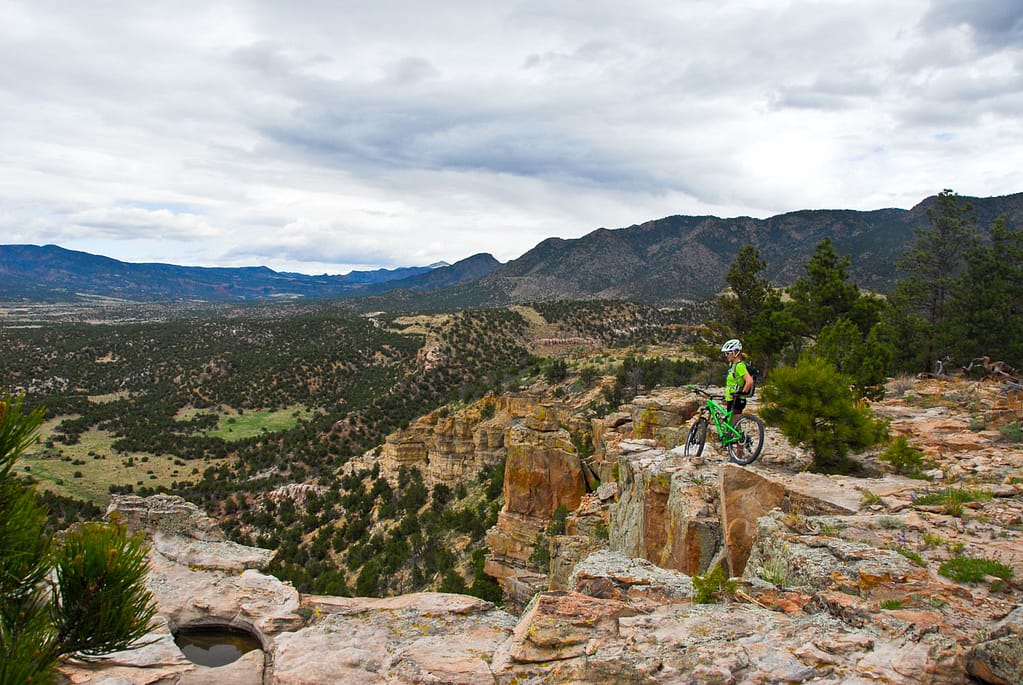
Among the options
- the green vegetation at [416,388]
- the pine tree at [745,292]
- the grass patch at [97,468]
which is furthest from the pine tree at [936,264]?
the grass patch at [97,468]

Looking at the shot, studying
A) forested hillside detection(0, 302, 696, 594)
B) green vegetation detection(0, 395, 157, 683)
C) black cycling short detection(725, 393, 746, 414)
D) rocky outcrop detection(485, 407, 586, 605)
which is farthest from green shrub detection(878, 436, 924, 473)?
forested hillside detection(0, 302, 696, 594)

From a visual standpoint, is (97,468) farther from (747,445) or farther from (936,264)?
(936,264)

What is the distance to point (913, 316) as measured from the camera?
28.1 m

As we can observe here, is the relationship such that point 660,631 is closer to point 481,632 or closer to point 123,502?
point 481,632

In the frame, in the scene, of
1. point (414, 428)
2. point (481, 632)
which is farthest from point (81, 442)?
point (481, 632)

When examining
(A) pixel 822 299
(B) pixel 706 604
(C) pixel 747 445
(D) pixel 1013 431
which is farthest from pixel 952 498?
(A) pixel 822 299

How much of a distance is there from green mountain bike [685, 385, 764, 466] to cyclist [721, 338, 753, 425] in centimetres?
17

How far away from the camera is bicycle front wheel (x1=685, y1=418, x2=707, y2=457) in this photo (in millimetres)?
10641

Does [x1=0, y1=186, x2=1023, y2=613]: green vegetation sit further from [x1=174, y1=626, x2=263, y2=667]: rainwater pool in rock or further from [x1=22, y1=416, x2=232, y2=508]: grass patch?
[x1=174, y1=626, x2=263, y2=667]: rainwater pool in rock

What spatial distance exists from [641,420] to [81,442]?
51972mm

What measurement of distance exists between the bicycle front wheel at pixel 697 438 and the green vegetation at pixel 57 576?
9326 millimetres

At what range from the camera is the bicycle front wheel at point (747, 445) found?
9.70 m

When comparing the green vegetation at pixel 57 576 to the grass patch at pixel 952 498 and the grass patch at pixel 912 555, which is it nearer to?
the grass patch at pixel 912 555

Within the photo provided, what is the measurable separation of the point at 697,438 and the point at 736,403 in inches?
59.5
